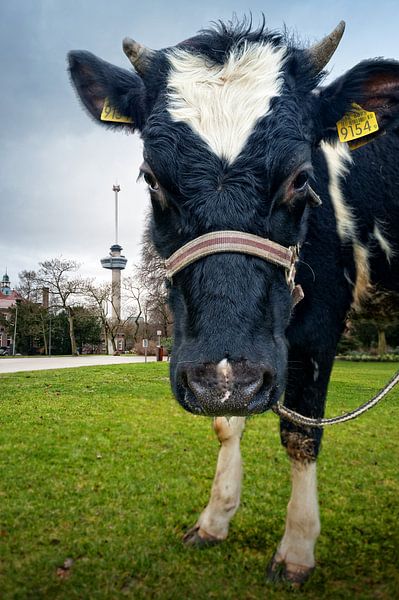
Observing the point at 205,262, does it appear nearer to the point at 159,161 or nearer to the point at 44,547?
the point at 159,161

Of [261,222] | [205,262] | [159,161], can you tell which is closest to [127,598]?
[205,262]

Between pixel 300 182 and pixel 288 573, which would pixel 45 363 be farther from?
pixel 300 182

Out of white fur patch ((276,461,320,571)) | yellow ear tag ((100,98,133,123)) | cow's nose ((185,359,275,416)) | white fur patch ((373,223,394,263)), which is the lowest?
white fur patch ((276,461,320,571))

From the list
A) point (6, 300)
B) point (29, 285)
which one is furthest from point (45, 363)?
point (6, 300)

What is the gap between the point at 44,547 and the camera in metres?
3.96

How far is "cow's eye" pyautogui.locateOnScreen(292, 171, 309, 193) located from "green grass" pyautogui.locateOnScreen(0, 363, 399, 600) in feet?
9.08

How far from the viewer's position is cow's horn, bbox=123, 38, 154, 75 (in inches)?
125

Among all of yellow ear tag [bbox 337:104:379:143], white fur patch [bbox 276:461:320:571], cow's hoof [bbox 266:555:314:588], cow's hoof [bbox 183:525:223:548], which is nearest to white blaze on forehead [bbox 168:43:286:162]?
yellow ear tag [bbox 337:104:379:143]

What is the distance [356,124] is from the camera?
332 centimetres

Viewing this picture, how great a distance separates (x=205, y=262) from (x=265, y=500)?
371 cm

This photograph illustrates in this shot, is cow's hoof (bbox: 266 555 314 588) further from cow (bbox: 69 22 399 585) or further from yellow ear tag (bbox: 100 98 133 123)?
yellow ear tag (bbox: 100 98 133 123)

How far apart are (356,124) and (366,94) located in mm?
236

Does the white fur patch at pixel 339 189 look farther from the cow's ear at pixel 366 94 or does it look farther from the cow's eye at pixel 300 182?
the cow's eye at pixel 300 182

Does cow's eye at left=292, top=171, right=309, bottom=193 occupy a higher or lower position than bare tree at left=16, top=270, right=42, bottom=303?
lower
